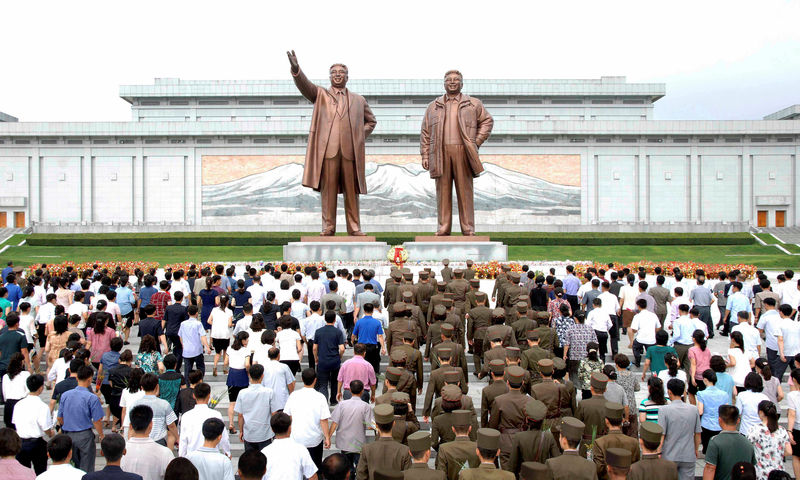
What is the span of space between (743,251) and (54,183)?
3787 centimetres

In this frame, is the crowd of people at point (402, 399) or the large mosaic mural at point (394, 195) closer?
the crowd of people at point (402, 399)

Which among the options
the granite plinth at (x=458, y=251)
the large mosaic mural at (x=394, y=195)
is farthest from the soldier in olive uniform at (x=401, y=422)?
the large mosaic mural at (x=394, y=195)

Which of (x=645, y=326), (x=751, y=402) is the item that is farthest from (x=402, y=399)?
(x=645, y=326)

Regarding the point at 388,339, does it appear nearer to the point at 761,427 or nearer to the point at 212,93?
the point at 761,427

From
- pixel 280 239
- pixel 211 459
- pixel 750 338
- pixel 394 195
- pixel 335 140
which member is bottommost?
pixel 211 459

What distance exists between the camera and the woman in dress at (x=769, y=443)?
→ 169 inches

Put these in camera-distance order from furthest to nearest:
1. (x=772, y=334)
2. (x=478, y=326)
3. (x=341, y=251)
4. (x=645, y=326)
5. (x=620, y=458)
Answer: (x=341, y=251)
(x=645, y=326)
(x=478, y=326)
(x=772, y=334)
(x=620, y=458)

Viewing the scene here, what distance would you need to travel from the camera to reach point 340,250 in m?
15.1

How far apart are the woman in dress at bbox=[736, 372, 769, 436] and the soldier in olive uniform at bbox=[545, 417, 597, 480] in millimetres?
1887

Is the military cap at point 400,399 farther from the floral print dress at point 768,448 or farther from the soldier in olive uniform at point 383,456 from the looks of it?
the floral print dress at point 768,448

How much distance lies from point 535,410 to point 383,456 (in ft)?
3.59

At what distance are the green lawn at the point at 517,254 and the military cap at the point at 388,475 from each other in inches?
748

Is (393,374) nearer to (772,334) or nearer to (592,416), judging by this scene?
(592,416)

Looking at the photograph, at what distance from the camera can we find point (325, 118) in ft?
48.0
